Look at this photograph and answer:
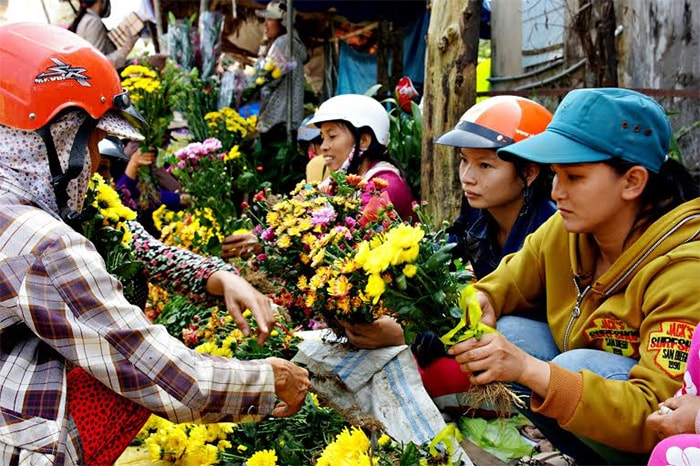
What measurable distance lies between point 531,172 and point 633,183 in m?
0.93

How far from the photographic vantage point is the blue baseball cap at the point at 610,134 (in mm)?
2326

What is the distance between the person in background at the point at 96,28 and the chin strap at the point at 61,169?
6067 millimetres

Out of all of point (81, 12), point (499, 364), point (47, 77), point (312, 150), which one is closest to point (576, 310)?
point (499, 364)

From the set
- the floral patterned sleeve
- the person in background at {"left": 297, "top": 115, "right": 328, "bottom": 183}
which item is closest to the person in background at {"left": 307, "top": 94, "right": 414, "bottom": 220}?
the person in background at {"left": 297, "top": 115, "right": 328, "bottom": 183}

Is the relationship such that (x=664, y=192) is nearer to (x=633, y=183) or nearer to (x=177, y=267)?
(x=633, y=183)

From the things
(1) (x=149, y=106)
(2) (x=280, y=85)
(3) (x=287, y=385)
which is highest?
(2) (x=280, y=85)

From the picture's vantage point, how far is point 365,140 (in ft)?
15.3

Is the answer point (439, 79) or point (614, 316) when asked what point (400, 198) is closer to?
point (439, 79)

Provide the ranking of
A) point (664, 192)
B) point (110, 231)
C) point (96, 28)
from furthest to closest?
point (96, 28) < point (110, 231) < point (664, 192)

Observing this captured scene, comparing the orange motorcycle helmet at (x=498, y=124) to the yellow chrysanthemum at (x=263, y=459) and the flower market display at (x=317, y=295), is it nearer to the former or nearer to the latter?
the flower market display at (x=317, y=295)

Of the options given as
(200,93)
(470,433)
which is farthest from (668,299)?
(200,93)

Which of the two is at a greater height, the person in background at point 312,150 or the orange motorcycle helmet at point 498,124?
the orange motorcycle helmet at point 498,124

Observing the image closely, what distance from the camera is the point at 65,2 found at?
8477mm

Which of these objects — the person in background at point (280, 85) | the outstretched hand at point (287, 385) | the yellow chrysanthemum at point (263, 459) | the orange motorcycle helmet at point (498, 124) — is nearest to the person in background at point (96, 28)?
the person in background at point (280, 85)
